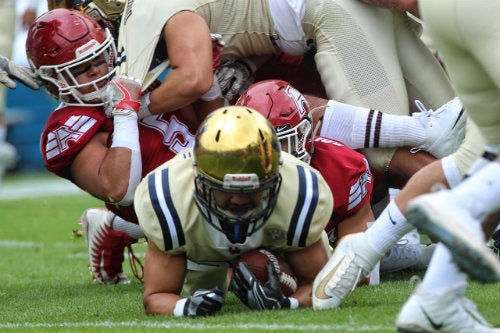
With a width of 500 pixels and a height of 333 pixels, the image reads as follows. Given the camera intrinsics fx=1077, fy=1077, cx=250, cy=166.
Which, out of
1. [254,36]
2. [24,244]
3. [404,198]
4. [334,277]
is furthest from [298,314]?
[24,244]

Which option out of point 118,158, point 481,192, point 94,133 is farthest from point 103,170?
point 481,192

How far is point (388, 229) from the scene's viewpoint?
351cm

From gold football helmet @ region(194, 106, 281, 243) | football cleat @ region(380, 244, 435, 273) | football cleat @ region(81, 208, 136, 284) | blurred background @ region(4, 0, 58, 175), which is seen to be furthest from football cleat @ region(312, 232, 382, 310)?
blurred background @ region(4, 0, 58, 175)

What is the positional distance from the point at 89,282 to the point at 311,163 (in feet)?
4.78

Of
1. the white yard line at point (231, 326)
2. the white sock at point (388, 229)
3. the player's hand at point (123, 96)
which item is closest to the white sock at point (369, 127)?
the player's hand at point (123, 96)

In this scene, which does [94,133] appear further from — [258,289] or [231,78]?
[258,289]

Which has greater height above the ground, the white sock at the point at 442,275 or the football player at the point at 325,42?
the white sock at the point at 442,275

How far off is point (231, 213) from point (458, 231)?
3.09 ft

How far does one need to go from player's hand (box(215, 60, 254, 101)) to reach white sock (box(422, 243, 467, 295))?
88.8 inches

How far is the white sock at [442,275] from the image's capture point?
9.55 ft

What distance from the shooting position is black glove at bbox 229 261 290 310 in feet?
11.7

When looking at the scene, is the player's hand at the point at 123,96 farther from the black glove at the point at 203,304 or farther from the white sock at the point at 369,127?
the black glove at the point at 203,304

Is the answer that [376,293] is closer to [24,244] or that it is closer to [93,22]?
[93,22]

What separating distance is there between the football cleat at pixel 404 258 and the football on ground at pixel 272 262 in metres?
1.05
